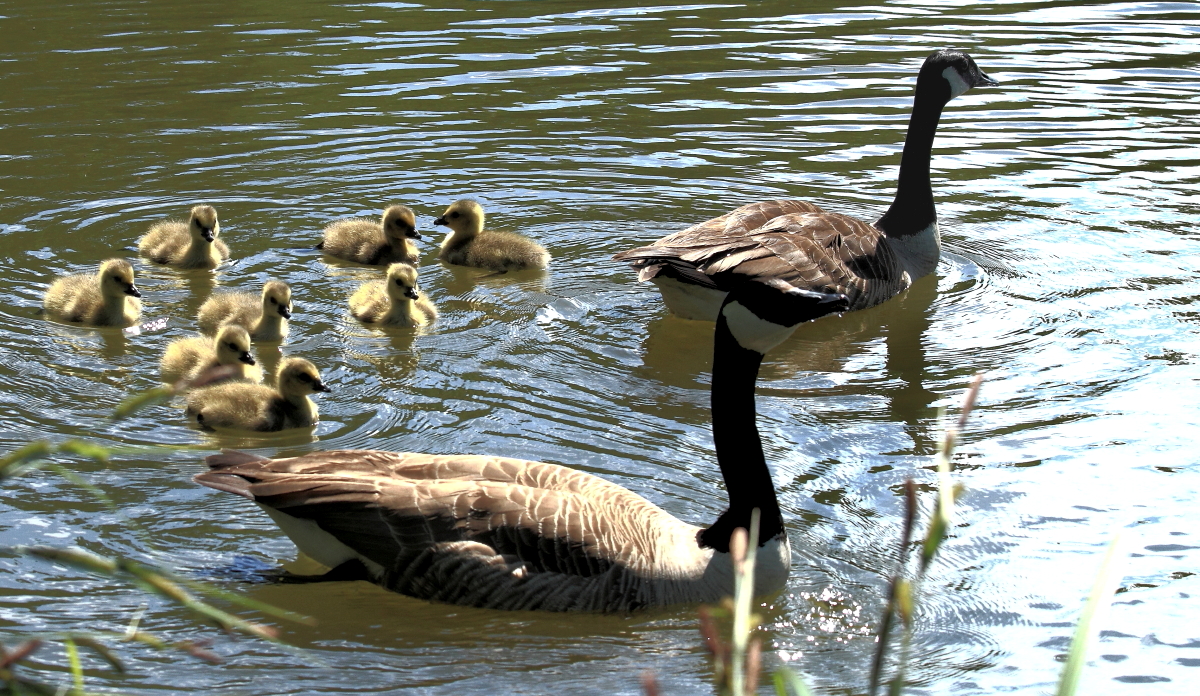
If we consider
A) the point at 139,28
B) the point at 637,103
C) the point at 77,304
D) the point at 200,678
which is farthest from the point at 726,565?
the point at 139,28

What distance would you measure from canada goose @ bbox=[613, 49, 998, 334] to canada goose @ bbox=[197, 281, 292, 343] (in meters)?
2.18

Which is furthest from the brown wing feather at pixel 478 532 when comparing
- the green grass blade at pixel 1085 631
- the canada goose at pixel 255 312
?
the green grass blade at pixel 1085 631

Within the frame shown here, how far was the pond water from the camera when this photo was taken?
5473 millimetres

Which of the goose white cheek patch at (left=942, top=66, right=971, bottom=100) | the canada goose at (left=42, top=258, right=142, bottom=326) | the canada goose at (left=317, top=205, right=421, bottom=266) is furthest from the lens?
the goose white cheek patch at (left=942, top=66, right=971, bottom=100)

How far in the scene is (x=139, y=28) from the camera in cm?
1636

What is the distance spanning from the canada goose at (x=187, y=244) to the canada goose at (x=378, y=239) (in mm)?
852

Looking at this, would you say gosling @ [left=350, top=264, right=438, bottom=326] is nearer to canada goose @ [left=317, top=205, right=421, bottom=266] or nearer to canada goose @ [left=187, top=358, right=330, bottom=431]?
canada goose @ [left=317, top=205, right=421, bottom=266]

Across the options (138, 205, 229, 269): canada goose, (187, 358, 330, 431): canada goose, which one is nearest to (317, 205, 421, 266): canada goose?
(138, 205, 229, 269): canada goose

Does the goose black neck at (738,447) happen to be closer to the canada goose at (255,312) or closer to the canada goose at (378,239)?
the canada goose at (255,312)

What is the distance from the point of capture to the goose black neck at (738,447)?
5.56 metres

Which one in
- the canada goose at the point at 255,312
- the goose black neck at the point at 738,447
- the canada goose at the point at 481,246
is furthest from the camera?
the canada goose at the point at 481,246

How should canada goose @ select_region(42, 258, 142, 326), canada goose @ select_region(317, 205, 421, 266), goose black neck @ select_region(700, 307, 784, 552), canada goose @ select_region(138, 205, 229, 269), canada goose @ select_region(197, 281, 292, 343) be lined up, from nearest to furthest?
goose black neck @ select_region(700, 307, 784, 552) → canada goose @ select_region(197, 281, 292, 343) → canada goose @ select_region(42, 258, 142, 326) → canada goose @ select_region(138, 205, 229, 269) → canada goose @ select_region(317, 205, 421, 266)

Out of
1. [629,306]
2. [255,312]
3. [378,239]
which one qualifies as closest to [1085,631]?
[255,312]

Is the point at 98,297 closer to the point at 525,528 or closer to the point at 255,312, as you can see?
the point at 255,312
